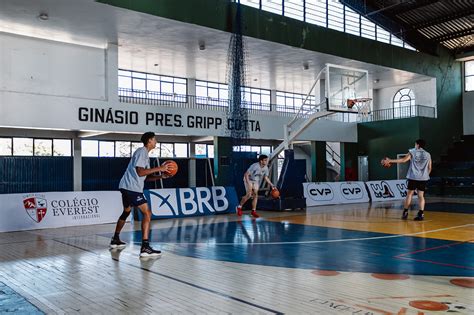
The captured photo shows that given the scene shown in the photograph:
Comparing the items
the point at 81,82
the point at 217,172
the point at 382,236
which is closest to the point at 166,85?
the point at 217,172

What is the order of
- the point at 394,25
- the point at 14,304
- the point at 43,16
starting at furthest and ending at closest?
the point at 394,25 < the point at 43,16 < the point at 14,304

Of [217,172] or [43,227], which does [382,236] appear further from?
[217,172]

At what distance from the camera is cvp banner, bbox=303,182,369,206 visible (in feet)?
60.0

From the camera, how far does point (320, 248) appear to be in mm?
8258

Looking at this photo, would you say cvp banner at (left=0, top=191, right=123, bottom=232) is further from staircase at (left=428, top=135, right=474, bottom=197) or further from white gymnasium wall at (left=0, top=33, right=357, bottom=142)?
staircase at (left=428, top=135, right=474, bottom=197)

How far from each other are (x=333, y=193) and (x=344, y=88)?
4.52 m

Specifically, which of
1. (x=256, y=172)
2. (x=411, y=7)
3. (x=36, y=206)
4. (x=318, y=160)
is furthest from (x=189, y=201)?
(x=411, y=7)

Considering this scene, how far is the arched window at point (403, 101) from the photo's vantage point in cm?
3210

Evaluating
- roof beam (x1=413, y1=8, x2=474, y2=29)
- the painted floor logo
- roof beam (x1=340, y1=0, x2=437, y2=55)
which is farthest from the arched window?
the painted floor logo

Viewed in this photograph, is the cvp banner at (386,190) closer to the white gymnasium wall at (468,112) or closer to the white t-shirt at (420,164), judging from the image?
the white t-shirt at (420,164)

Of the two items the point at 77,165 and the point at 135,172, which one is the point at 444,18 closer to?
the point at 77,165

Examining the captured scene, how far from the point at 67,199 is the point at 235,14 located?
10.8 m

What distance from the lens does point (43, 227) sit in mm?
11789

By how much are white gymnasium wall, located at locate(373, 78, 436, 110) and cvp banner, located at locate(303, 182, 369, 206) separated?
44.2 feet
